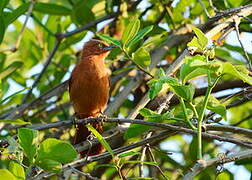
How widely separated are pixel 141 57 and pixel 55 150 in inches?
47.1

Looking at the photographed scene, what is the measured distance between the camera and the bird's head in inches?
243

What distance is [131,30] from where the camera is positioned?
3.09 meters

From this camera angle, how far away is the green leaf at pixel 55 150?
8.52 feet

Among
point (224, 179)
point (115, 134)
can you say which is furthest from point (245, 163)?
point (115, 134)

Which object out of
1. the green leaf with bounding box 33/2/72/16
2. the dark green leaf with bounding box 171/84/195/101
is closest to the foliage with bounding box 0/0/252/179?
the green leaf with bounding box 33/2/72/16

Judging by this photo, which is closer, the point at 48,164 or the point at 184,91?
the point at 184,91

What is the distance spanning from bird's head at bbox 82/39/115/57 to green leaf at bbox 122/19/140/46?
295 centimetres

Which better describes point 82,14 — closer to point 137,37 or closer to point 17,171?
point 137,37

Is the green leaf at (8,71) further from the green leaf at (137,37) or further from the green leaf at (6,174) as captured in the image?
the green leaf at (6,174)

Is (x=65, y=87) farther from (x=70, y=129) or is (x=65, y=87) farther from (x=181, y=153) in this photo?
(x=181, y=153)

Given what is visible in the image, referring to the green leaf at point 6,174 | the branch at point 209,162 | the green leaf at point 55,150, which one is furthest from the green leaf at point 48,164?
the branch at point 209,162

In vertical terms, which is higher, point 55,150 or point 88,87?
point 55,150

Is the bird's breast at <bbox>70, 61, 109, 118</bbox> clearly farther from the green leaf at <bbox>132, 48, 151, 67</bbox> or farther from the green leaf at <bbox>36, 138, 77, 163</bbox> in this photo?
the green leaf at <bbox>36, 138, 77, 163</bbox>

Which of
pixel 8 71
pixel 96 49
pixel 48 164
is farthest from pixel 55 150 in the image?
pixel 96 49
